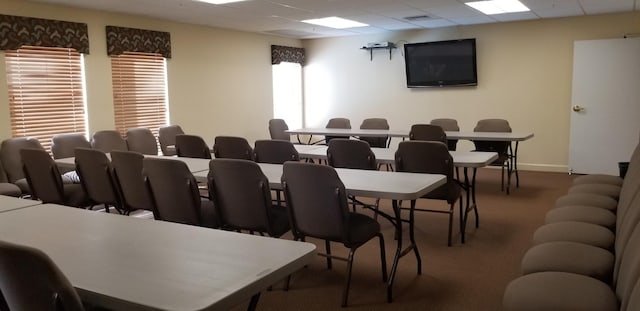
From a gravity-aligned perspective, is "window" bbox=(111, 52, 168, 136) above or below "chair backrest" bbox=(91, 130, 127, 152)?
above

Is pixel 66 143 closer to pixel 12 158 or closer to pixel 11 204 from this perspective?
pixel 12 158

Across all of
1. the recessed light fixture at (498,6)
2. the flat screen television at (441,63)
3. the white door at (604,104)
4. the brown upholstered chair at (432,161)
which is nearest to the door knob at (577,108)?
the white door at (604,104)

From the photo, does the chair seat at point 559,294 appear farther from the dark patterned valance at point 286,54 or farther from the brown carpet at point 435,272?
the dark patterned valance at point 286,54

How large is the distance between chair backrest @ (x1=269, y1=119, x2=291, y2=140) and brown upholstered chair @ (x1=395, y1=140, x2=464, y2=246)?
396 cm

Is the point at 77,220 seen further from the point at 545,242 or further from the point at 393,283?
the point at 545,242

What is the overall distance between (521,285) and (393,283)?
1.28 metres

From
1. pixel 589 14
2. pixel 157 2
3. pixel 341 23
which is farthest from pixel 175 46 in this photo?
pixel 589 14

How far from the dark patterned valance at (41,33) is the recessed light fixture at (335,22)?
10.0ft

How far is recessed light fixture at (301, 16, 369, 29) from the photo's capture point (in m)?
7.48

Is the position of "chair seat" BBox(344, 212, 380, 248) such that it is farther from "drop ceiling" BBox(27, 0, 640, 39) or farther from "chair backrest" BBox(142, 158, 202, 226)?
"drop ceiling" BBox(27, 0, 640, 39)

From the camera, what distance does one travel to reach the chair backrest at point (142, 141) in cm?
646

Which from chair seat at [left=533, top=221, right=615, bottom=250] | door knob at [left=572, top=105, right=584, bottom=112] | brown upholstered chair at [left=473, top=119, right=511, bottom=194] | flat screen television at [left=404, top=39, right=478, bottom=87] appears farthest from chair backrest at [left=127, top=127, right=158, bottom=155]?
door knob at [left=572, top=105, right=584, bottom=112]

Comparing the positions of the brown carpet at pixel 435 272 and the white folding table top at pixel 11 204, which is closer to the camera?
the white folding table top at pixel 11 204

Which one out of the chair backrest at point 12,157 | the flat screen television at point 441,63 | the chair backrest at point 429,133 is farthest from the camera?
the flat screen television at point 441,63
